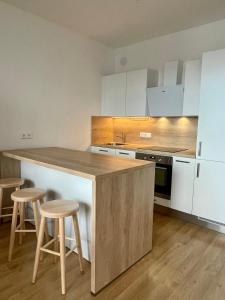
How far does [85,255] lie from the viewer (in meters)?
2.12

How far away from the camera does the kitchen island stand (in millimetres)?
1666

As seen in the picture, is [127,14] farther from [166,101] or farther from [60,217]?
[60,217]

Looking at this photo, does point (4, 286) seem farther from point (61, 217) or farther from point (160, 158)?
point (160, 158)

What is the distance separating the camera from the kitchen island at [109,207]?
167 cm

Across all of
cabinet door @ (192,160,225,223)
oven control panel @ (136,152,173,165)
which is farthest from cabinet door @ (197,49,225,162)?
oven control panel @ (136,152,173,165)

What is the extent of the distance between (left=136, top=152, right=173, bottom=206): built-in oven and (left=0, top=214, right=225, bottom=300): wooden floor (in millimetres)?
712

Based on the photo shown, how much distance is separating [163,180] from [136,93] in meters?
1.45

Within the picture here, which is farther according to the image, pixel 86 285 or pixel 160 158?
pixel 160 158

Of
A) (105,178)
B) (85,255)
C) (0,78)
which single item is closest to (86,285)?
(85,255)

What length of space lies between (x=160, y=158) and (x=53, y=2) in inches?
92.5

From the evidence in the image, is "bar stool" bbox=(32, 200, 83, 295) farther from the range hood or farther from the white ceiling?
the white ceiling

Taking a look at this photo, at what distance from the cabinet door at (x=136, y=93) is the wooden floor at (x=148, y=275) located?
196cm

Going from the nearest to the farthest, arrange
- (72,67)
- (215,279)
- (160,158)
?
(215,279)
(160,158)
(72,67)

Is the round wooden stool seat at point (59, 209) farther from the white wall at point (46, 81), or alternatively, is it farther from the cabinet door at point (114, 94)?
the cabinet door at point (114, 94)
